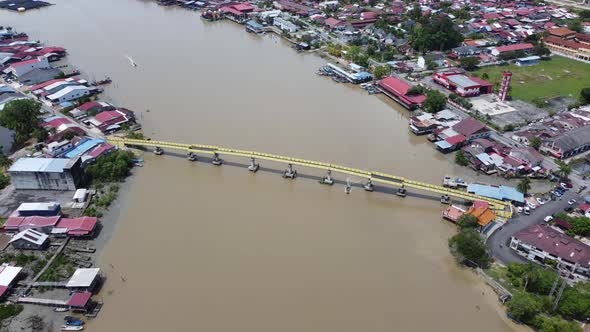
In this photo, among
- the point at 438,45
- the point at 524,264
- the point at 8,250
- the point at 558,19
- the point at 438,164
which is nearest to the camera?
the point at 524,264

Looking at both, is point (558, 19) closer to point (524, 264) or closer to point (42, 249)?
point (524, 264)

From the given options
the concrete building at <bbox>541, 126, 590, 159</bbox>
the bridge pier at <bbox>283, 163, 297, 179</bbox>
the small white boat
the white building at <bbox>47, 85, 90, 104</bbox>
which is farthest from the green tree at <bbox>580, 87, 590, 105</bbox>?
the white building at <bbox>47, 85, 90, 104</bbox>

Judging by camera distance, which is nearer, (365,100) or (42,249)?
(42,249)

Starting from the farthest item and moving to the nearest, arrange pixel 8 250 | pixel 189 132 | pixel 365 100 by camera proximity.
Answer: pixel 365 100 → pixel 189 132 → pixel 8 250

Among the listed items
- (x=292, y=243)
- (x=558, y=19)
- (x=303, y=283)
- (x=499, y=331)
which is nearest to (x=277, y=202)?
(x=292, y=243)

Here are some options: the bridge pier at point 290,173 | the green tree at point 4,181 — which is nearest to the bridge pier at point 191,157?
the bridge pier at point 290,173

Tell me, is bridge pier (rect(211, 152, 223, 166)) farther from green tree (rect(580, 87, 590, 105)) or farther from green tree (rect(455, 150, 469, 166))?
green tree (rect(580, 87, 590, 105))
